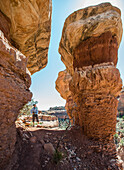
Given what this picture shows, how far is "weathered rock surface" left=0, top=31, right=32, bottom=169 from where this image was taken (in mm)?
2145

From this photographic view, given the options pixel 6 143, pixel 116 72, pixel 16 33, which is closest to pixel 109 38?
pixel 116 72

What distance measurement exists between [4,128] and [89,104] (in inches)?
152

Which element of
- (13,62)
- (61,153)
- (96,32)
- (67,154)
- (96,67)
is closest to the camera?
(13,62)

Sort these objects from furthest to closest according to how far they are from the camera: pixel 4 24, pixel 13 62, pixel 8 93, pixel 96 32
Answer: pixel 96 32 → pixel 4 24 → pixel 13 62 → pixel 8 93

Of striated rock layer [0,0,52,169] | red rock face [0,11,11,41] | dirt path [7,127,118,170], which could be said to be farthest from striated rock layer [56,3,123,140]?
red rock face [0,11,11,41]

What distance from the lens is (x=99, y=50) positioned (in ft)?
18.1

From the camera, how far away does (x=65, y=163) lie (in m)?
3.31

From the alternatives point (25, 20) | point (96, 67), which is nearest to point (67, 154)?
point (96, 67)

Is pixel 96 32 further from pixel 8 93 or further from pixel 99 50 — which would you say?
pixel 8 93

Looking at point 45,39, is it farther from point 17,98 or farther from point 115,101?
point 115,101

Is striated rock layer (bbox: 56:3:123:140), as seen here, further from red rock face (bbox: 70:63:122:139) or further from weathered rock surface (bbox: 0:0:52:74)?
weathered rock surface (bbox: 0:0:52:74)

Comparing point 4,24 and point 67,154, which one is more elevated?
point 4,24

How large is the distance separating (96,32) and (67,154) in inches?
244

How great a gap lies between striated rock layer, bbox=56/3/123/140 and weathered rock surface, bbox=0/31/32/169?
325 centimetres
